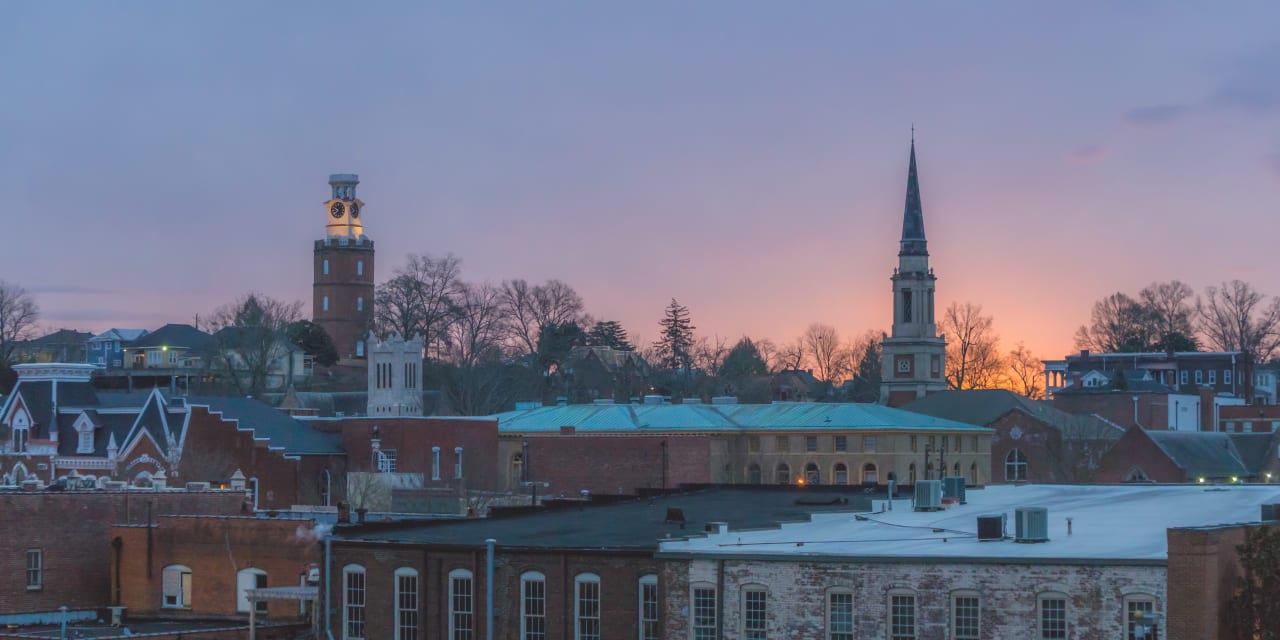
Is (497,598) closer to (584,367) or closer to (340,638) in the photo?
(340,638)

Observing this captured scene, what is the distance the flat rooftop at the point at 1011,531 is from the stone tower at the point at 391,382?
78.8m

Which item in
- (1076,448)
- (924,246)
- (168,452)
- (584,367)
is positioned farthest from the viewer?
(584,367)

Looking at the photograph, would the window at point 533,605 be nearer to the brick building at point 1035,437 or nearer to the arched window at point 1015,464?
the brick building at point 1035,437

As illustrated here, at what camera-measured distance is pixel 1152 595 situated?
36.3 m

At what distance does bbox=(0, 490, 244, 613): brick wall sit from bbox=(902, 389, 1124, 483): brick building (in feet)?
227

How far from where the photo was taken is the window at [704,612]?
1586 inches

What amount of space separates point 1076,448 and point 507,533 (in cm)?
7736

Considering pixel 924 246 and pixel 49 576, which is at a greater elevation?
pixel 924 246

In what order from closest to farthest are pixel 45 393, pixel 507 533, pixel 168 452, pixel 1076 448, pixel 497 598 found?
1. pixel 497 598
2. pixel 507 533
3. pixel 168 452
4. pixel 45 393
5. pixel 1076 448

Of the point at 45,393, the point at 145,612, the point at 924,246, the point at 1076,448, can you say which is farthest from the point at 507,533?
the point at 924,246

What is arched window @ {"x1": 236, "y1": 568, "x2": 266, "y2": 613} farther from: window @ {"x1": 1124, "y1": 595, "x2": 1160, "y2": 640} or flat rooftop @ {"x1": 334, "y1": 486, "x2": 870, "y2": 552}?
window @ {"x1": 1124, "y1": 595, "x2": 1160, "y2": 640}

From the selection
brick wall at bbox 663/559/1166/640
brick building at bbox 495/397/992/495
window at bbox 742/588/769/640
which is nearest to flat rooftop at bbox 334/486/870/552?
brick wall at bbox 663/559/1166/640

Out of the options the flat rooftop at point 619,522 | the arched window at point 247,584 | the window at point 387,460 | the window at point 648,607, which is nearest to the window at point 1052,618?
the window at point 648,607

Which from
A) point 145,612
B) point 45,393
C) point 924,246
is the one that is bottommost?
point 145,612
